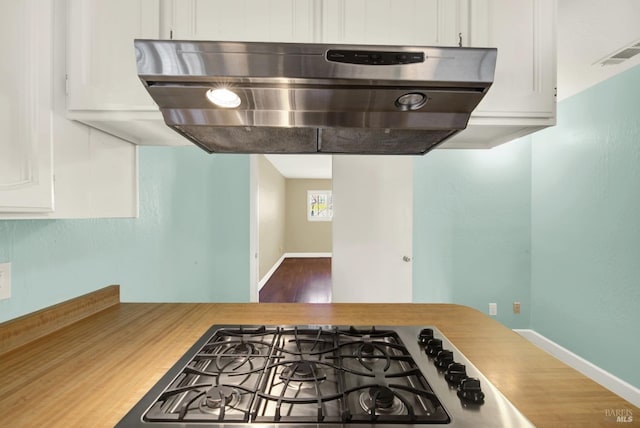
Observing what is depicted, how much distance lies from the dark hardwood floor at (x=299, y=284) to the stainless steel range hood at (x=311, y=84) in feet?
12.3

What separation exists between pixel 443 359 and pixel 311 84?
80cm

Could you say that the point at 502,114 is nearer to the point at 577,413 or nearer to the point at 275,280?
the point at 577,413

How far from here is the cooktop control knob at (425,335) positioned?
0.89m

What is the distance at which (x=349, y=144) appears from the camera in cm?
110

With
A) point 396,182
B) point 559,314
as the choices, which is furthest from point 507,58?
point 559,314

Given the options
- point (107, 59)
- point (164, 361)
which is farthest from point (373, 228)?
point (107, 59)

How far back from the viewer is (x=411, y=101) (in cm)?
76

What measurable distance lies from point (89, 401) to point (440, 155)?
114 inches

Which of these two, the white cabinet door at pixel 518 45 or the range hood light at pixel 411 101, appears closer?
the range hood light at pixel 411 101

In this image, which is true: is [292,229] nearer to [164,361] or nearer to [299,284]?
[299,284]

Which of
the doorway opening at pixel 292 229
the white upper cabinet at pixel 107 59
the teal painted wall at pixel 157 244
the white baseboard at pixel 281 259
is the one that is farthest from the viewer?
the white baseboard at pixel 281 259

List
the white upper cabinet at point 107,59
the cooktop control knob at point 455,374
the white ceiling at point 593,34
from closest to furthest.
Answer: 1. the cooktop control knob at point 455,374
2. the white upper cabinet at point 107,59
3. the white ceiling at point 593,34

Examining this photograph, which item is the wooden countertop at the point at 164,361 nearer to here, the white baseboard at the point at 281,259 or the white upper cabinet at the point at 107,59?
the white upper cabinet at the point at 107,59

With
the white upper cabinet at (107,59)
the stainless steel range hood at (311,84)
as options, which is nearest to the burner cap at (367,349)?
the stainless steel range hood at (311,84)
